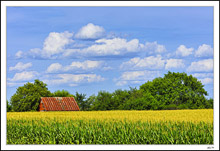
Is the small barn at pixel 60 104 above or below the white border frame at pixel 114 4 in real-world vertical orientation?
below

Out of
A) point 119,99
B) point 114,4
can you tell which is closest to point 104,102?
point 119,99

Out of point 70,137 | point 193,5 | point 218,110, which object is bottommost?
point 70,137

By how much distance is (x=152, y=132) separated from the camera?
1132 cm

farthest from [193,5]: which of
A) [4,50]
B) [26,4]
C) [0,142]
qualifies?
[0,142]

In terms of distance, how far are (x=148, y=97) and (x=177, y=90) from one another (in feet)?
22.4

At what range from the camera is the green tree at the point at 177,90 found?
38.8 meters

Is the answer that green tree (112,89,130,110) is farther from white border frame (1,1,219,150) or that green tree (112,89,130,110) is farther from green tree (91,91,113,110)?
white border frame (1,1,219,150)

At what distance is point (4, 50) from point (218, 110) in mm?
6268

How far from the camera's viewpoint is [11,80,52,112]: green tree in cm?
3969

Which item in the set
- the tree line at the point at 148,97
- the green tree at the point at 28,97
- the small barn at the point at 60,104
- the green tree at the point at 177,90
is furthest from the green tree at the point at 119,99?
the green tree at the point at 28,97

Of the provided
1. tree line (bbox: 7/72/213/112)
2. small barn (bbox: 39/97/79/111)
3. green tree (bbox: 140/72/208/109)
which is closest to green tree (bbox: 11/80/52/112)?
tree line (bbox: 7/72/213/112)

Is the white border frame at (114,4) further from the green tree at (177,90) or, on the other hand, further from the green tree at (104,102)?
the green tree at (177,90)

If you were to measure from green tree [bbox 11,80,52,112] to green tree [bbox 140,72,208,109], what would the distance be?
563 inches

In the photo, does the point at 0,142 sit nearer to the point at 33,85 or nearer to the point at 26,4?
the point at 26,4
